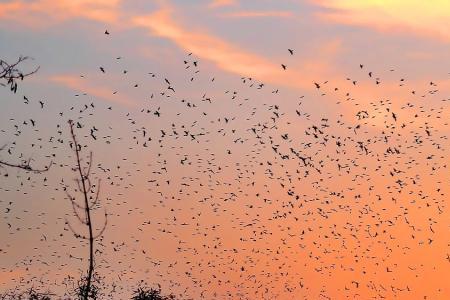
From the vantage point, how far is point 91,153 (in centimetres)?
1179

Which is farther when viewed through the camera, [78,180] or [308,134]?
[308,134]

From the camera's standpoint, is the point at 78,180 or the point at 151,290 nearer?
the point at 78,180

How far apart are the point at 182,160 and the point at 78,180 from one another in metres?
29.5

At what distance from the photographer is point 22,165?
31.0 feet

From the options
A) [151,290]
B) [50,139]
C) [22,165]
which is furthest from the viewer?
[151,290]

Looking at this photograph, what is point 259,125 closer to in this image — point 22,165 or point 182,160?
point 182,160

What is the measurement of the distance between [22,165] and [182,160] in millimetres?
31682

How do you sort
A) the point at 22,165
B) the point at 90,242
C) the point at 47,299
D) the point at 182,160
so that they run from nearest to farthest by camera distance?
the point at 22,165 < the point at 90,242 < the point at 182,160 < the point at 47,299

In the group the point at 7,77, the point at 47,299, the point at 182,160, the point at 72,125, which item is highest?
the point at 7,77

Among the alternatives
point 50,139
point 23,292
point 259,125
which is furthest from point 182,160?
point 23,292

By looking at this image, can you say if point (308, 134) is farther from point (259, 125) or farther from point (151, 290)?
point (151, 290)

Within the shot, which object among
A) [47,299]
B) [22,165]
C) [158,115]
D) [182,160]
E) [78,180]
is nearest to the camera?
[22,165]

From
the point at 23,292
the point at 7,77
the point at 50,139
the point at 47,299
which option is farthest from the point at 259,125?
the point at 23,292

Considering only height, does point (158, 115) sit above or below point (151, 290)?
above
